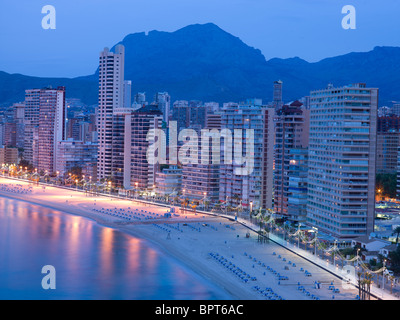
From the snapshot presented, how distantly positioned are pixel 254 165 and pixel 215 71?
103 meters

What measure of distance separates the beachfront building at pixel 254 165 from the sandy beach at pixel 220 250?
240 cm

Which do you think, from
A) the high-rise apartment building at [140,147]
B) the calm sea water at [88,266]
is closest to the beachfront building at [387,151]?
the high-rise apartment building at [140,147]

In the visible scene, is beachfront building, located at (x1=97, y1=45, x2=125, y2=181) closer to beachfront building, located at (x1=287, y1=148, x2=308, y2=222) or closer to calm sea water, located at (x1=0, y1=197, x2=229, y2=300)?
calm sea water, located at (x1=0, y1=197, x2=229, y2=300)

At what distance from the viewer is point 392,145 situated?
4872cm

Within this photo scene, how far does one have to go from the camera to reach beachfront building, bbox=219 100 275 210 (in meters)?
32.2

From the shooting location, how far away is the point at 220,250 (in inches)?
893

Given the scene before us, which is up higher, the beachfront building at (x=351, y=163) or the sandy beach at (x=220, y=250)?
the beachfront building at (x=351, y=163)

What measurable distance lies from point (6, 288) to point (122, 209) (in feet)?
55.5

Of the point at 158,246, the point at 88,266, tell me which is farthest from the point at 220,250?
the point at 88,266

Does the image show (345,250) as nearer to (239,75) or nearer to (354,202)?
(354,202)

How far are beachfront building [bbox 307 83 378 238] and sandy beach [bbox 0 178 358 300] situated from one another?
8.84 feet

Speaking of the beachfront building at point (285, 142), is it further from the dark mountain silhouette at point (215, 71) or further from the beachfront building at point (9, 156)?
the dark mountain silhouette at point (215, 71)

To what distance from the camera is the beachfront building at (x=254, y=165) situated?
32219 millimetres

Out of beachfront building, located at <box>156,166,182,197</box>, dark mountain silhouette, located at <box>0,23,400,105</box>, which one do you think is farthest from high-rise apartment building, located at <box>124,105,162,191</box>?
dark mountain silhouette, located at <box>0,23,400,105</box>
